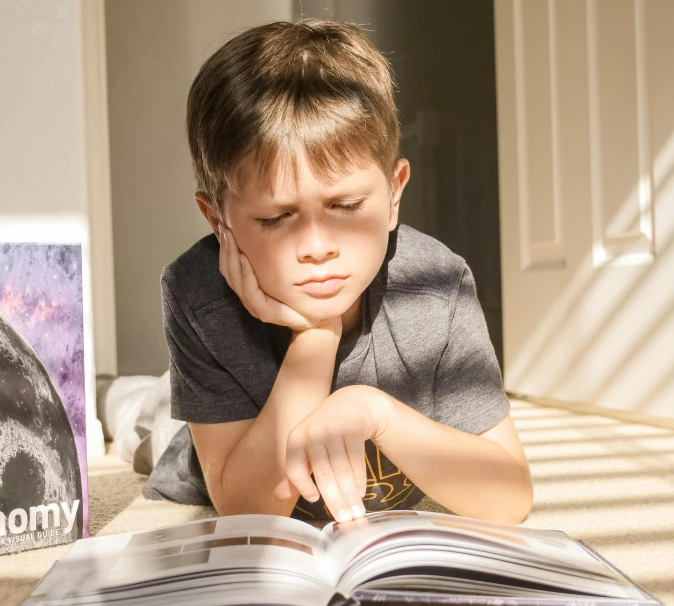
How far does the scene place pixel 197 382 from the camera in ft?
2.70

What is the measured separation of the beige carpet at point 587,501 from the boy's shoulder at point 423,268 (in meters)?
0.29

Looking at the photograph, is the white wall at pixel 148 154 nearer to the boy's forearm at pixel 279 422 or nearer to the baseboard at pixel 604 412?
the baseboard at pixel 604 412

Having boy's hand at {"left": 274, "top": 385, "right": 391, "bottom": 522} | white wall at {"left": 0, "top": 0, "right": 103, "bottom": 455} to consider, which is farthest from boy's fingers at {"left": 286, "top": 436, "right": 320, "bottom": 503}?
white wall at {"left": 0, "top": 0, "right": 103, "bottom": 455}

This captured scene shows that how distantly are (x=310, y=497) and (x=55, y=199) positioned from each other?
2.76ft

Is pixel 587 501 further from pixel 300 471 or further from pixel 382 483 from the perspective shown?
pixel 300 471

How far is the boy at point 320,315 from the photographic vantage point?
2.23 ft

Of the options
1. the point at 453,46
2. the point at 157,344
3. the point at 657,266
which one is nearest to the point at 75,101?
the point at 157,344

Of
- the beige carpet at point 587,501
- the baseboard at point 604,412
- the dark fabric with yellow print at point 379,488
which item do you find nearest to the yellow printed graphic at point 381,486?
the dark fabric with yellow print at point 379,488

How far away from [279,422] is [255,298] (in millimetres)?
125

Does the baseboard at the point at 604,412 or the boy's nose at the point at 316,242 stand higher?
the boy's nose at the point at 316,242

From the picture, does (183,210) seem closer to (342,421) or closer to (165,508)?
(165,508)

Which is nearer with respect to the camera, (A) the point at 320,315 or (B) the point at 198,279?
(A) the point at 320,315

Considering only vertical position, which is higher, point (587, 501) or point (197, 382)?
point (197, 382)

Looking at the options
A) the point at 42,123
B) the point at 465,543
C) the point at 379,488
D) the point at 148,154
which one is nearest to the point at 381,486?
the point at 379,488
